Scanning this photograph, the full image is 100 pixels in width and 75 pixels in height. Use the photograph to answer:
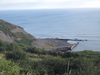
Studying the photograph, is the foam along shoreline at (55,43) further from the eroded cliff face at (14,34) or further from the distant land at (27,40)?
the eroded cliff face at (14,34)

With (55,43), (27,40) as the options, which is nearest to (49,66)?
(27,40)

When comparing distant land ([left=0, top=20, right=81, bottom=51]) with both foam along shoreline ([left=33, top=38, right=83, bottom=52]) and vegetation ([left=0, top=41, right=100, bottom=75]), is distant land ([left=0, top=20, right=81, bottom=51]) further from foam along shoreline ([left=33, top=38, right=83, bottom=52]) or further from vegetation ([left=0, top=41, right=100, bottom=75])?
vegetation ([left=0, top=41, right=100, bottom=75])

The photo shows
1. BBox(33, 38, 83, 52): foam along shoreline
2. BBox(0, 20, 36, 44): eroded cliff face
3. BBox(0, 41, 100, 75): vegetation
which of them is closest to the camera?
BBox(0, 41, 100, 75): vegetation

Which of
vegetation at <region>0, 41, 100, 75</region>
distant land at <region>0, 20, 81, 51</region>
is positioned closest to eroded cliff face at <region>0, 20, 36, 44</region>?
distant land at <region>0, 20, 81, 51</region>

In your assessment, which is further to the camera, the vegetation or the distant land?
the distant land

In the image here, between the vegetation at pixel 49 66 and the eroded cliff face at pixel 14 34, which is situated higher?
the eroded cliff face at pixel 14 34

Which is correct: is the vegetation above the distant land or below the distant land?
below

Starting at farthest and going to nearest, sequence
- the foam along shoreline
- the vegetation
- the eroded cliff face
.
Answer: the eroded cliff face → the foam along shoreline → the vegetation

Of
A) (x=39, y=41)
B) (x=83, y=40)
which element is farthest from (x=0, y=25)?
(x=83, y=40)

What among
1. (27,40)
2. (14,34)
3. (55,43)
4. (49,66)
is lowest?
(49,66)

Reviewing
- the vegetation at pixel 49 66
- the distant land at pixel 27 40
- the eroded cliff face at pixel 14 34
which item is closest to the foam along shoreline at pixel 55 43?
the distant land at pixel 27 40

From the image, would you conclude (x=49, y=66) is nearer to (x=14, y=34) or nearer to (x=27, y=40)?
(x=27, y=40)
